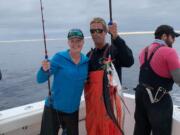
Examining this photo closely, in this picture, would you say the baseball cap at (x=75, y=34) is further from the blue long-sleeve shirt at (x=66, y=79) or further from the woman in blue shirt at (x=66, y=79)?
the blue long-sleeve shirt at (x=66, y=79)

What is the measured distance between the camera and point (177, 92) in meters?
10.1

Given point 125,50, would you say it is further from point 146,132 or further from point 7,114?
point 7,114

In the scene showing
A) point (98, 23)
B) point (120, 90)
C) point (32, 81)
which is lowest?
point (32, 81)

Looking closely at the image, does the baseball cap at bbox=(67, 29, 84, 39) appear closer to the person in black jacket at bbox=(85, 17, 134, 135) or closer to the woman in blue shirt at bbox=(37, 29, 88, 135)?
the woman in blue shirt at bbox=(37, 29, 88, 135)

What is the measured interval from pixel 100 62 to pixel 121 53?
23cm

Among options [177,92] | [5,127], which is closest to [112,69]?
[5,127]

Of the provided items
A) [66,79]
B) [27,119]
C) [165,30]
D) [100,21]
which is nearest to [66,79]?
[66,79]

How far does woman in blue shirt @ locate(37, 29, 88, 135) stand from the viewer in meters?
2.88

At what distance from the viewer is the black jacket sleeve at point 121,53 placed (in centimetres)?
283

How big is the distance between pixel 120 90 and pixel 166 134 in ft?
2.17

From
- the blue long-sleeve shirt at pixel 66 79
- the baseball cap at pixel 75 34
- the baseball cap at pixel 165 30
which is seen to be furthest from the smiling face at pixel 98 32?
the baseball cap at pixel 165 30

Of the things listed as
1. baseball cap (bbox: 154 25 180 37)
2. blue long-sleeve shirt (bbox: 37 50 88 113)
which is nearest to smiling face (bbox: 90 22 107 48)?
blue long-sleeve shirt (bbox: 37 50 88 113)

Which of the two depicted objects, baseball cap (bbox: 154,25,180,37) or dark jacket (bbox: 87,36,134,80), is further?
baseball cap (bbox: 154,25,180,37)

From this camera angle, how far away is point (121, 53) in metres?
2.86
